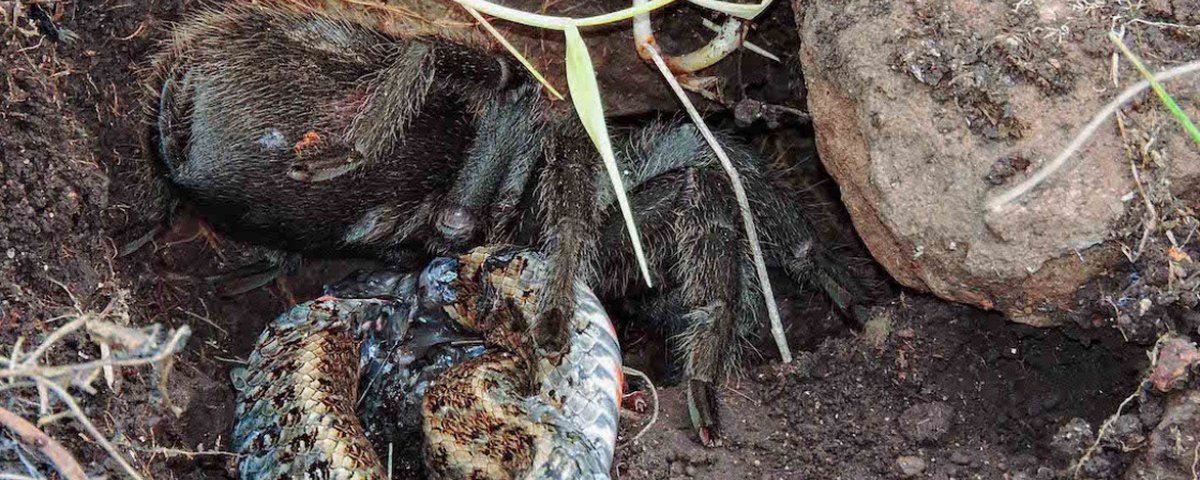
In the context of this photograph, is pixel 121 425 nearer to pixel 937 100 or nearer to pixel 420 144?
pixel 420 144

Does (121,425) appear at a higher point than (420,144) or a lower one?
lower

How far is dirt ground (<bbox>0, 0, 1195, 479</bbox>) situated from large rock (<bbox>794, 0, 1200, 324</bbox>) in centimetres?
24

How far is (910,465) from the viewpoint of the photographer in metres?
2.89

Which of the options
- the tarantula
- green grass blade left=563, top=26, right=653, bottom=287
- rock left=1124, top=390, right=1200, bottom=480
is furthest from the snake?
rock left=1124, top=390, right=1200, bottom=480

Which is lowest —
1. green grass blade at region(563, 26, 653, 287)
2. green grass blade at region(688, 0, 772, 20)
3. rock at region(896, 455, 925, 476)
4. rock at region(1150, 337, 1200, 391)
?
rock at region(896, 455, 925, 476)

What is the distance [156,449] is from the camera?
254cm

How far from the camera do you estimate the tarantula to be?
10.1 feet

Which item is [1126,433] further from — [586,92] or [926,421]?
[586,92]

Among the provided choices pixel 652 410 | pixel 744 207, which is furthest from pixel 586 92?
pixel 652 410

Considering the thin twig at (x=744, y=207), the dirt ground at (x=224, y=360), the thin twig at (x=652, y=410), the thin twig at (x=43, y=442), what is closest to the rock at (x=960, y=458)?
the dirt ground at (x=224, y=360)

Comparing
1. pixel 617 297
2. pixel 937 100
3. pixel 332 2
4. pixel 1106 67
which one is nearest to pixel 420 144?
pixel 332 2

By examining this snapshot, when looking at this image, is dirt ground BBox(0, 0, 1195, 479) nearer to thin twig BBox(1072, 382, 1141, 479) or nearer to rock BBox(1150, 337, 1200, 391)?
thin twig BBox(1072, 382, 1141, 479)

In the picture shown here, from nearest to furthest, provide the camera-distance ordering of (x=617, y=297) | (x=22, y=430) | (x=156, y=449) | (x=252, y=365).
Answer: (x=22, y=430)
(x=156, y=449)
(x=252, y=365)
(x=617, y=297)

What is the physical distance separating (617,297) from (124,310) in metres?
1.50
